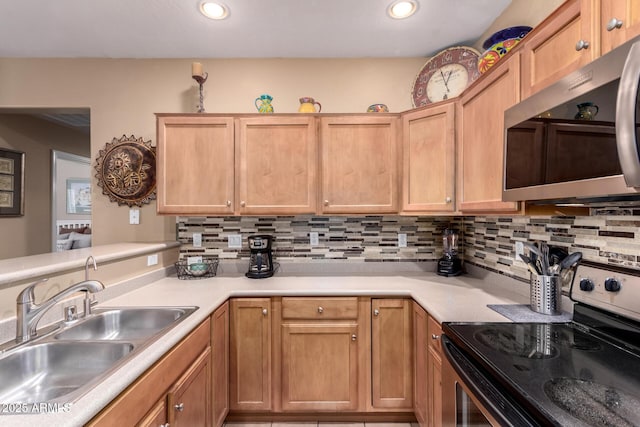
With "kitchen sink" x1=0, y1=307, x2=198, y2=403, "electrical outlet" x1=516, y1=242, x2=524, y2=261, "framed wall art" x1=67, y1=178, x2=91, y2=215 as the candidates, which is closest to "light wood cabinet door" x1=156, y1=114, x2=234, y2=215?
"kitchen sink" x1=0, y1=307, x2=198, y2=403

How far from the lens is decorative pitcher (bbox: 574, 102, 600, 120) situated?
2.68ft

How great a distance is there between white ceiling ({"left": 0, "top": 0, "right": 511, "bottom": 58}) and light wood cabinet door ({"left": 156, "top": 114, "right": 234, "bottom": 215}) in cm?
60

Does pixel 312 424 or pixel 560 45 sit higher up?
pixel 560 45

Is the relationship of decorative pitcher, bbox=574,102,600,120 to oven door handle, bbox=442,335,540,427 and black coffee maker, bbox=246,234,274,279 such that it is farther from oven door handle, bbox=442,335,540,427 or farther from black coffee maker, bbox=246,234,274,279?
black coffee maker, bbox=246,234,274,279

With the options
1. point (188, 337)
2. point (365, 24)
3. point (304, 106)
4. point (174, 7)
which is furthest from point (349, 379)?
point (174, 7)

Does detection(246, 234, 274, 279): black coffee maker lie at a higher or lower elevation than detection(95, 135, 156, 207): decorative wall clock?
lower

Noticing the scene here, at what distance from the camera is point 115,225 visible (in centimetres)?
244

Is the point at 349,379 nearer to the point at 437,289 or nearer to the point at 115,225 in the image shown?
the point at 437,289

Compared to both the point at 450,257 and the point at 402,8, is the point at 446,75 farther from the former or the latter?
the point at 450,257

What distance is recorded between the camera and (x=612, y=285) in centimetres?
111

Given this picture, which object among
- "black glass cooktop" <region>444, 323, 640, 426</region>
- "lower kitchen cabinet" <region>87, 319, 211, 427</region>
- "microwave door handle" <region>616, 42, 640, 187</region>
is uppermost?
"microwave door handle" <region>616, 42, 640, 187</region>

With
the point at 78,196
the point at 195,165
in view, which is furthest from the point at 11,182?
the point at 195,165

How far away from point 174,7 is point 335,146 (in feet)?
4.28

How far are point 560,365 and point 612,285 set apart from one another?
442mm
